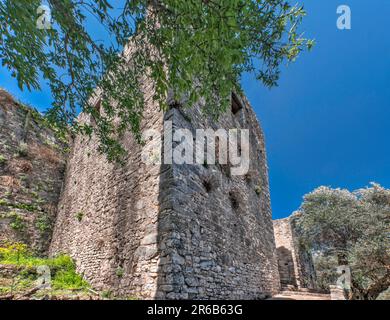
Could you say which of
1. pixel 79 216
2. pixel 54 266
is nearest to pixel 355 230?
pixel 79 216

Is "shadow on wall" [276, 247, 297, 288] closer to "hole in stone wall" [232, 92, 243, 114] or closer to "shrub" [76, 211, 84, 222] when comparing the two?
"hole in stone wall" [232, 92, 243, 114]

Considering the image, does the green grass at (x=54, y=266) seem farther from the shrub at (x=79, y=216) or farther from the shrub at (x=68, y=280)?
the shrub at (x=79, y=216)

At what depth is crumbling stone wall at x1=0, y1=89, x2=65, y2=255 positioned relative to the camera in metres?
8.70

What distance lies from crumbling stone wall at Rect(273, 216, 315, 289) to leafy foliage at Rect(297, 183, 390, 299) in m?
0.68

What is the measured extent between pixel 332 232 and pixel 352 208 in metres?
1.66

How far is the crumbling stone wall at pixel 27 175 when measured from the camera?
8.70m

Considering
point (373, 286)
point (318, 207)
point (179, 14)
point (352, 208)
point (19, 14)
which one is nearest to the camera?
point (19, 14)

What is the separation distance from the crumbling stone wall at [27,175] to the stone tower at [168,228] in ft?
3.49

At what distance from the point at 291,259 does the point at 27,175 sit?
13.7 metres

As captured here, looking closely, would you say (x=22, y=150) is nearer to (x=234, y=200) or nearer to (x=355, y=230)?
(x=234, y=200)

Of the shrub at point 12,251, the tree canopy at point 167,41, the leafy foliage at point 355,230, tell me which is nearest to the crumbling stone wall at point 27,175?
the shrub at point 12,251
